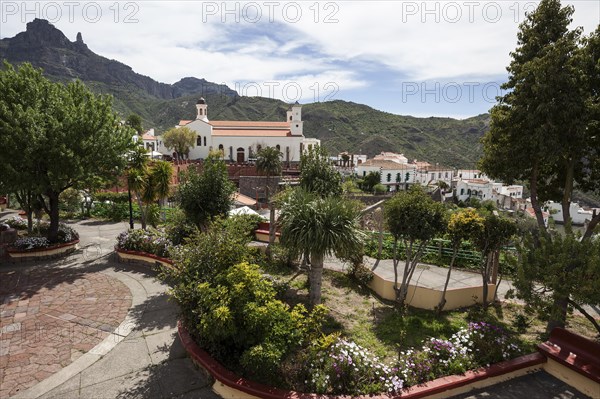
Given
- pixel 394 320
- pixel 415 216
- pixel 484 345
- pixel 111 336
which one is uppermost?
pixel 415 216

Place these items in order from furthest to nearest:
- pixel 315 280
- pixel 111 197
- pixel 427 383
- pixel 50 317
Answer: pixel 111 197 < pixel 315 280 < pixel 50 317 < pixel 427 383

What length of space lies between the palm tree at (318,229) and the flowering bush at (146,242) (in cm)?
572

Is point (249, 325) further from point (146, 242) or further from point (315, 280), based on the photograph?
point (146, 242)

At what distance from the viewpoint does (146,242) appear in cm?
1244

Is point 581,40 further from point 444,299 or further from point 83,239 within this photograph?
point 83,239

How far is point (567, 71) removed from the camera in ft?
23.7

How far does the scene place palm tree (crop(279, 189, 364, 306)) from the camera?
7.85 meters

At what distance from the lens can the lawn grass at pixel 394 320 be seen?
7535mm

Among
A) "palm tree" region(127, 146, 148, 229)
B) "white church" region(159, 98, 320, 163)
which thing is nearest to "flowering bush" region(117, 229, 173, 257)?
"palm tree" region(127, 146, 148, 229)

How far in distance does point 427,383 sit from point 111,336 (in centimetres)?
645

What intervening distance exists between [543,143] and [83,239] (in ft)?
59.1

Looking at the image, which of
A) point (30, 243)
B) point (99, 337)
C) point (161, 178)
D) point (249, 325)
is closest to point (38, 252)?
point (30, 243)

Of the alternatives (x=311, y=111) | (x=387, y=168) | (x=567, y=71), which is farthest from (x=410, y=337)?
(x=311, y=111)

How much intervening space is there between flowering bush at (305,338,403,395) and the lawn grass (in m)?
1.49
